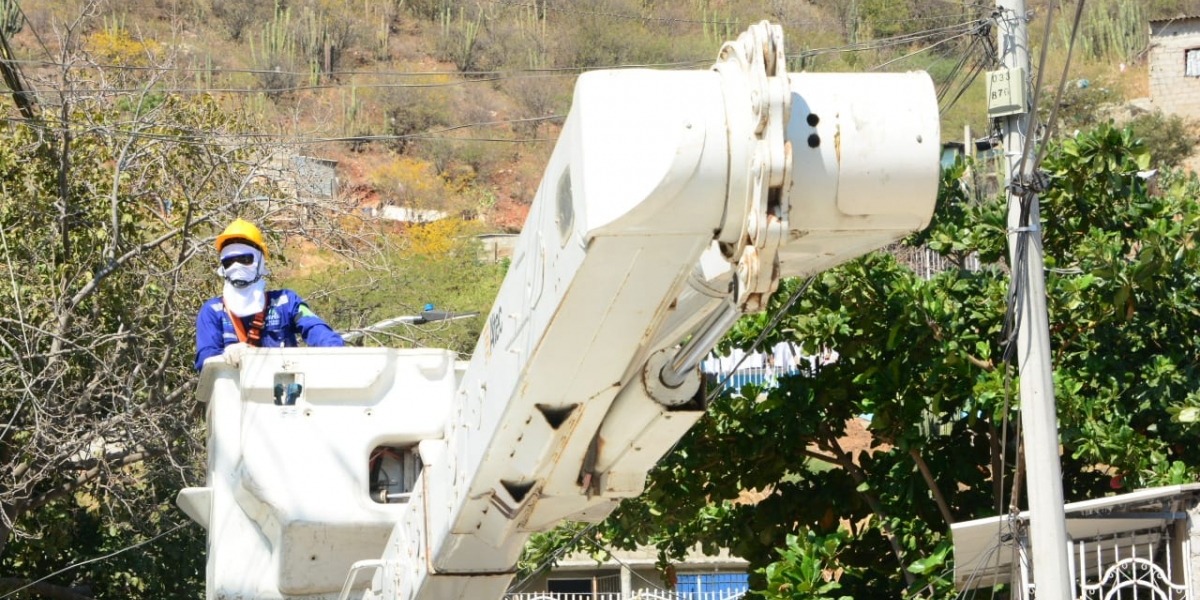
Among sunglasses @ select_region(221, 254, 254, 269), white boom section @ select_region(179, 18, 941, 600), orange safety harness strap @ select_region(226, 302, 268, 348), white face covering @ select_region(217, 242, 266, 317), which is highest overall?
sunglasses @ select_region(221, 254, 254, 269)

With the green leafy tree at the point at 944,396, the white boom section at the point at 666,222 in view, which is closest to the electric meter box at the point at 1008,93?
the green leafy tree at the point at 944,396

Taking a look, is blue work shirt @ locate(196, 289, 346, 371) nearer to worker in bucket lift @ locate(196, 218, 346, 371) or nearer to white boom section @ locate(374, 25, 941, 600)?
worker in bucket lift @ locate(196, 218, 346, 371)

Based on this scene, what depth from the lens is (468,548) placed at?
5223mm

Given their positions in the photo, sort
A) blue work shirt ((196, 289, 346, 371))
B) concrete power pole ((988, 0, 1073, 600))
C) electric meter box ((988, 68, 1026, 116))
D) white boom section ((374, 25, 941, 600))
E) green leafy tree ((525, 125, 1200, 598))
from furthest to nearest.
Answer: green leafy tree ((525, 125, 1200, 598)) < electric meter box ((988, 68, 1026, 116)) < concrete power pole ((988, 0, 1073, 600)) < blue work shirt ((196, 289, 346, 371)) < white boom section ((374, 25, 941, 600))

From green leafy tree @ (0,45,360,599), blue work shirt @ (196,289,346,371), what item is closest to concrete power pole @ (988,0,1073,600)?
blue work shirt @ (196,289,346,371)

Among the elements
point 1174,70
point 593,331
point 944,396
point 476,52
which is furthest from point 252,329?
point 476,52

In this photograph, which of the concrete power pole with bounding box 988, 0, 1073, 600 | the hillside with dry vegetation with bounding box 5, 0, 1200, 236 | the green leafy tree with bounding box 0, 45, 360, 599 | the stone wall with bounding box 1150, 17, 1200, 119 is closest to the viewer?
the concrete power pole with bounding box 988, 0, 1073, 600

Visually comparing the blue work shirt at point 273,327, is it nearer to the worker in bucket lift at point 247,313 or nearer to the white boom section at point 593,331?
the worker in bucket lift at point 247,313

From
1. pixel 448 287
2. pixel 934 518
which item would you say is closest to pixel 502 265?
pixel 448 287

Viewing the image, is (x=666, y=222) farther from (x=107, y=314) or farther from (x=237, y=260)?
(x=107, y=314)

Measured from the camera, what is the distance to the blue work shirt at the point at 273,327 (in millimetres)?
6914

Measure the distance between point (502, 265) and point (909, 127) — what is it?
2770 cm

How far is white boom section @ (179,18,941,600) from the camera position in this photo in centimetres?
349

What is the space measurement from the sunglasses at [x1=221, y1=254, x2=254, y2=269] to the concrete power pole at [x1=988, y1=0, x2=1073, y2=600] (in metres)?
3.64
